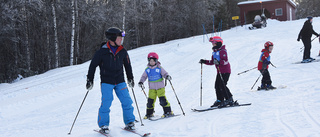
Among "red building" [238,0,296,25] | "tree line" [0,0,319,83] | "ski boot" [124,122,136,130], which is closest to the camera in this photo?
"ski boot" [124,122,136,130]

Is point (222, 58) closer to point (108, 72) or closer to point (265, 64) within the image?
point (265, 64)

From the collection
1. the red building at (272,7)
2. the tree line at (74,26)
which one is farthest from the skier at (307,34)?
the red building at (272,7)

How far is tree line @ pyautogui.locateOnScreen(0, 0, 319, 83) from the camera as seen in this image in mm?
19130

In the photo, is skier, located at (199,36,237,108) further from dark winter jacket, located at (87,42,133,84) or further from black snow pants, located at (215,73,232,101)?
dark winter jacket, located at (87,42,133,84)

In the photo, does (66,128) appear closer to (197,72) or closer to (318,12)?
(197,72)

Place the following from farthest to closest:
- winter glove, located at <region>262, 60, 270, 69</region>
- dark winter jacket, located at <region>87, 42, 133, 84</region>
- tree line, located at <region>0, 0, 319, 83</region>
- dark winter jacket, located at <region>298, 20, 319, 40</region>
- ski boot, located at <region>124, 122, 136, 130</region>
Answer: tree line, located at <region>0, 0, 319, 83</region> → dark winter jacket, located at <region>298, 20, 319, 40</region> → winter glove, located at <region>262, 60, 270, 69</region> → ski boot, located at <region>124, 122, 136, 130</region> → dark winter jacket, located at <region>87, 42, 133, 84</region>

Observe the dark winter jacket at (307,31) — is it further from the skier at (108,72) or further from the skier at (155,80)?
the skier at (108,72)

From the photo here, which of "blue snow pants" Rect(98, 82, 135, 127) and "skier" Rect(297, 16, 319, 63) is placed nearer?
"blue snow pants" Rect(98, 82, 135, 127)

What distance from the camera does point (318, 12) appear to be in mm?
52906

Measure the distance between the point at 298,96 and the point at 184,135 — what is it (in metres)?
3.64

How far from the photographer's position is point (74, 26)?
20531 millimetres

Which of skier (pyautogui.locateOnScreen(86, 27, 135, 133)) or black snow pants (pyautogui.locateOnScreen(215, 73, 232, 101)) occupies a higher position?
skier (pyautogui.locateOnScreen(86, 27, 135, 133))

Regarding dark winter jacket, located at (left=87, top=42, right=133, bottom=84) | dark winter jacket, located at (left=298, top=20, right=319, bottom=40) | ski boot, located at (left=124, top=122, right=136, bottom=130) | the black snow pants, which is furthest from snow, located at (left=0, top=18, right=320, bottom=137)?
dark winter jacket, located at (left=298, top=20, right=319, bottom=40)

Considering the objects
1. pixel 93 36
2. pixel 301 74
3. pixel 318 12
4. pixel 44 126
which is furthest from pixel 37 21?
pixel 318 12
